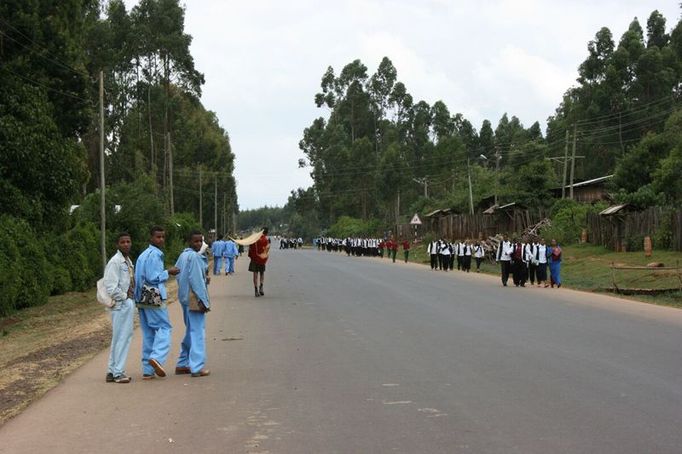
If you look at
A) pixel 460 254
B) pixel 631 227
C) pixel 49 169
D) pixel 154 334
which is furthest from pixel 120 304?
pixel 631 227

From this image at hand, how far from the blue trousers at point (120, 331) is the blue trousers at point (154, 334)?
0.74 ft

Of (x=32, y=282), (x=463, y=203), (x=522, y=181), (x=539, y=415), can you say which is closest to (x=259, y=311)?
(x=32, y=282)

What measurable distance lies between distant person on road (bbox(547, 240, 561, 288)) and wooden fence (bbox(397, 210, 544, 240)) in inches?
817

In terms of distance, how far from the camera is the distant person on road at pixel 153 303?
27.6 ft

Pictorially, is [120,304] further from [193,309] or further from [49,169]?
[49,169]

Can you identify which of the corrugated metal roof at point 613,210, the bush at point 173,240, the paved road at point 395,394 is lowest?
the paved road at point 395,394

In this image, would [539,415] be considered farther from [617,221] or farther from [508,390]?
[617,221]

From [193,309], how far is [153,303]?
1.55ft

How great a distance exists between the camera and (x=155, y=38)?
54156 millimetres

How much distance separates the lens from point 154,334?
859 cm

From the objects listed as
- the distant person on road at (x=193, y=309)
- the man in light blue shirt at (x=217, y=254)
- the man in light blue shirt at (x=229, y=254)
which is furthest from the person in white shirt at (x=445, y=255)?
the distant person on road at (x=193, y=309)

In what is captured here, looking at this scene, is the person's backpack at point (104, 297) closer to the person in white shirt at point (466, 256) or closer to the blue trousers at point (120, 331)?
the blue trousers at point (120, 331)

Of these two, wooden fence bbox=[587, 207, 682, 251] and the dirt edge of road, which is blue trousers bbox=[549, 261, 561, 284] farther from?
the dirt edge of road

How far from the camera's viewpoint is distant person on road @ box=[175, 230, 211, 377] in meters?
8.62
